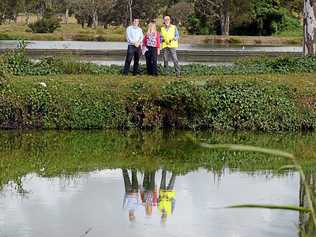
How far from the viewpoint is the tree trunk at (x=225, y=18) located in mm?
57781

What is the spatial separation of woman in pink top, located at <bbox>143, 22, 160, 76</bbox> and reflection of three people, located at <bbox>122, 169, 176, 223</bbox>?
7.46 metres

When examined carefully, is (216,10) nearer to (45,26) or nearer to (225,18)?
(225,18)

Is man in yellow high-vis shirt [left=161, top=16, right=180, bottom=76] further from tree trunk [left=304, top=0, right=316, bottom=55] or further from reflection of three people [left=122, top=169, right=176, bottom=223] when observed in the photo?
reflection of three people [left=122, top=169, right=176, bottom=223]

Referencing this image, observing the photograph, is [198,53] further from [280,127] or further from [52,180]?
[52,180]

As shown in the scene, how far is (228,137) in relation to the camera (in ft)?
49.7

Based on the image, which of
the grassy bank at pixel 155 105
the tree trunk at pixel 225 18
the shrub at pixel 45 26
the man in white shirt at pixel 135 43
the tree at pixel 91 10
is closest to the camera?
the grassy bank at pixel 155 105

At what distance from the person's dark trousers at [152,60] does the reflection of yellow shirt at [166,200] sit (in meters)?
8.83

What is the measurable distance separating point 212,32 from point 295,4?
6.73 metres

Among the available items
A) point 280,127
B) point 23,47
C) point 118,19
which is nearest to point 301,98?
point 280,127

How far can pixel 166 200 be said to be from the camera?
9.91 metres

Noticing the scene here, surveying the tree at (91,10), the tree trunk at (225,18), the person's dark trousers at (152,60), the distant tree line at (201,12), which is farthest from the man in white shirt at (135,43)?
the tree at (91,10)

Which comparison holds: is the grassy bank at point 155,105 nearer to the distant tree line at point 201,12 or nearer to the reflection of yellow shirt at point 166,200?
the reflection of yellow shirt at point 166,200

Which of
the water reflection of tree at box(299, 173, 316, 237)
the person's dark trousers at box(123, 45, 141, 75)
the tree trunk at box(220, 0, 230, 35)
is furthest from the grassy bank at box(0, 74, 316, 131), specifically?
the tree trunk at box(220, 0, 230, 35)

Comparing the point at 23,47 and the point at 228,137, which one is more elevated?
the point at 23,47
